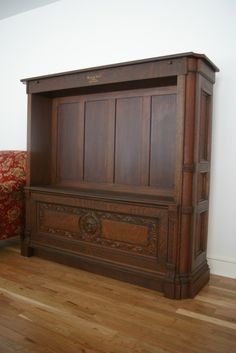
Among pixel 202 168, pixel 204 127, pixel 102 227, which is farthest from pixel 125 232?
pixel 204 127

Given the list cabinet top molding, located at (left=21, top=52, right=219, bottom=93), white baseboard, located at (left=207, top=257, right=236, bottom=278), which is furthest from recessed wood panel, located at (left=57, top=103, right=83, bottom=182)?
white baseboard, located at (left=207, top=257, right=236, bottom=278)

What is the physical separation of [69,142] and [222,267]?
186cm

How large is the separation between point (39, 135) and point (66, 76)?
2.29 feet

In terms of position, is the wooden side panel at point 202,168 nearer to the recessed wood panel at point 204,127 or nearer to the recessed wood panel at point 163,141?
the recessed wood panel at point 204,127

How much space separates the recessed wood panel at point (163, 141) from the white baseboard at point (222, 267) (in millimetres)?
742

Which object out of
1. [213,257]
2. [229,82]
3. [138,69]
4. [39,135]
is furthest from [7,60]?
[213,257]

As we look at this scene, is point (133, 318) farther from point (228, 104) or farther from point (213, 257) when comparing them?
point (228, 104)

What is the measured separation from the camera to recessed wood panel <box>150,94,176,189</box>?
2.51m

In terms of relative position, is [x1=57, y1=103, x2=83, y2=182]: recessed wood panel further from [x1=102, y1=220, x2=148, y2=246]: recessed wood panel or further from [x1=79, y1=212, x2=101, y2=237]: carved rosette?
[x1=102, y1=220, x2=148, y2=246]: recessed wood panel

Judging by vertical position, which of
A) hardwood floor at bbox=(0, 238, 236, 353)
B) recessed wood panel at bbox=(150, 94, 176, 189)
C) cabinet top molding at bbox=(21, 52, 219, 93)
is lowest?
hardwood floor at bbox=(0, 238, 236, 353)

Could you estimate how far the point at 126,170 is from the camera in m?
2.74

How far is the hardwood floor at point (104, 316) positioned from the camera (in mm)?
1561

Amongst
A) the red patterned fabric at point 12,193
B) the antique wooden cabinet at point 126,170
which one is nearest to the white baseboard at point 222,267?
the antique wooden cabinet at point 126,170

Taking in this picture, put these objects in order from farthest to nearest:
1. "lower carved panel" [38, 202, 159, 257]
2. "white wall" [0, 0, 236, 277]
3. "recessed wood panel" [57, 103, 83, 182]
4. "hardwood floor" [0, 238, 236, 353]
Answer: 1. "recessed wood panel" [57, 103, 83, 182]
2. "white wall" [0, 0, 236, 277]
3. "lower carved panel" [38, 202, 159, 257]
4. "hardwood floor" [0, 238, 236, 353]
